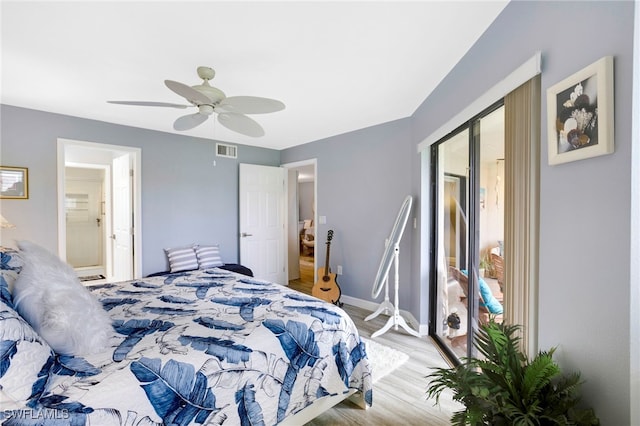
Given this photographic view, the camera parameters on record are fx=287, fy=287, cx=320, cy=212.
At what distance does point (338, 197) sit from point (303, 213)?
5.40 metres

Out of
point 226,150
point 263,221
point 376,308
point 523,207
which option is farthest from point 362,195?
point 523,207

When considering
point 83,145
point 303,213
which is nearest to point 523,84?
point 83,145

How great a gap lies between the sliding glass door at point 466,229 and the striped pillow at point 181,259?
125 inches

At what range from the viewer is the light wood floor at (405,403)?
1.87m

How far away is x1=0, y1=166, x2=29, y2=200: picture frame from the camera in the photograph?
2.98 metres

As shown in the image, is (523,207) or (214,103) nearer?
(523,207)

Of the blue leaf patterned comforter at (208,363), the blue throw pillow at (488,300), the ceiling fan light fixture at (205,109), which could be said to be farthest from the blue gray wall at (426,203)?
the ceiling fan light fixture at (205,109)

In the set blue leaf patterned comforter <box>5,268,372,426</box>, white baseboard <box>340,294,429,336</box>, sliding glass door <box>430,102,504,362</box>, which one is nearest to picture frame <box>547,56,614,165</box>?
sliding glass door <box>430,102,504,362</box>

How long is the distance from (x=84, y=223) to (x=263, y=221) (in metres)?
4.43

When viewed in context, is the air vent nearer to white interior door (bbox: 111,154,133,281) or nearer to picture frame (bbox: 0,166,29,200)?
white interior door (bbox: 111,154,133,281)

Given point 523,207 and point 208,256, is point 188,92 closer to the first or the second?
point 523,207

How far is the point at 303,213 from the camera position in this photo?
9641 mm

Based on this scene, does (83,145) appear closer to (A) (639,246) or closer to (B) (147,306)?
(B) (147,306)

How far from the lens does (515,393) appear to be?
0.97m
